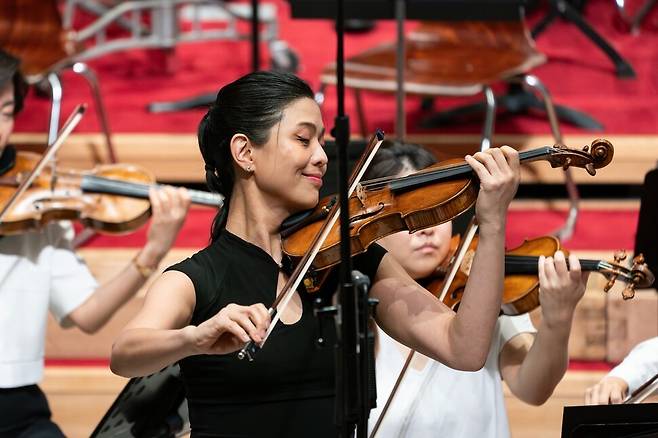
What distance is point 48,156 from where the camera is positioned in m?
2.85

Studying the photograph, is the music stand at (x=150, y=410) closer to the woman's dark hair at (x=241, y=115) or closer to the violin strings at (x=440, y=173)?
the woman's dark hair at (x=241, y=115)

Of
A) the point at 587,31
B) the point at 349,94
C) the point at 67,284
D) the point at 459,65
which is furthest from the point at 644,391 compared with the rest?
the point at 587,31

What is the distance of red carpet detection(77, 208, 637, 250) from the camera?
3.88m

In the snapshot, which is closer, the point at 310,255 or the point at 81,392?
the point at 310,255

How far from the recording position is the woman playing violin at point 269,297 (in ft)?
6.46

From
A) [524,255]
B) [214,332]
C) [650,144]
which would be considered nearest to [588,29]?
[650,144]

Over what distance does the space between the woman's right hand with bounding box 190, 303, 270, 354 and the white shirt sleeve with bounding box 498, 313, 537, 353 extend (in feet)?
2.76

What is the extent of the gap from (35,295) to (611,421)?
1.49m

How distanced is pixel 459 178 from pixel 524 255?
585 mm

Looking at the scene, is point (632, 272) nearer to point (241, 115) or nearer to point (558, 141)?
point (241, 115)

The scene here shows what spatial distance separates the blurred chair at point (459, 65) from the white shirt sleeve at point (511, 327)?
3.78 ft

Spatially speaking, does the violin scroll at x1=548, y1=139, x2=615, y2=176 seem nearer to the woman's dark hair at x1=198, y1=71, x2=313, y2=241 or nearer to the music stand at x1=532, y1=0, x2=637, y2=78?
the woman's dark hair at x1=198, y1=71, x2=313, y2=241

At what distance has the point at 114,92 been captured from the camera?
5059 mm

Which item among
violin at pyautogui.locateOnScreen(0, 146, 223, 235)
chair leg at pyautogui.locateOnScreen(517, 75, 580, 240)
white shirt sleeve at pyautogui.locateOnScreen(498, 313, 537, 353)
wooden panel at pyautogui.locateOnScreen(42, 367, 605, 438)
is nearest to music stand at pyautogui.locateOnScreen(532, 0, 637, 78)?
chair leg at pyautogui.locateOnScreen(517, 75, 580, 240)
